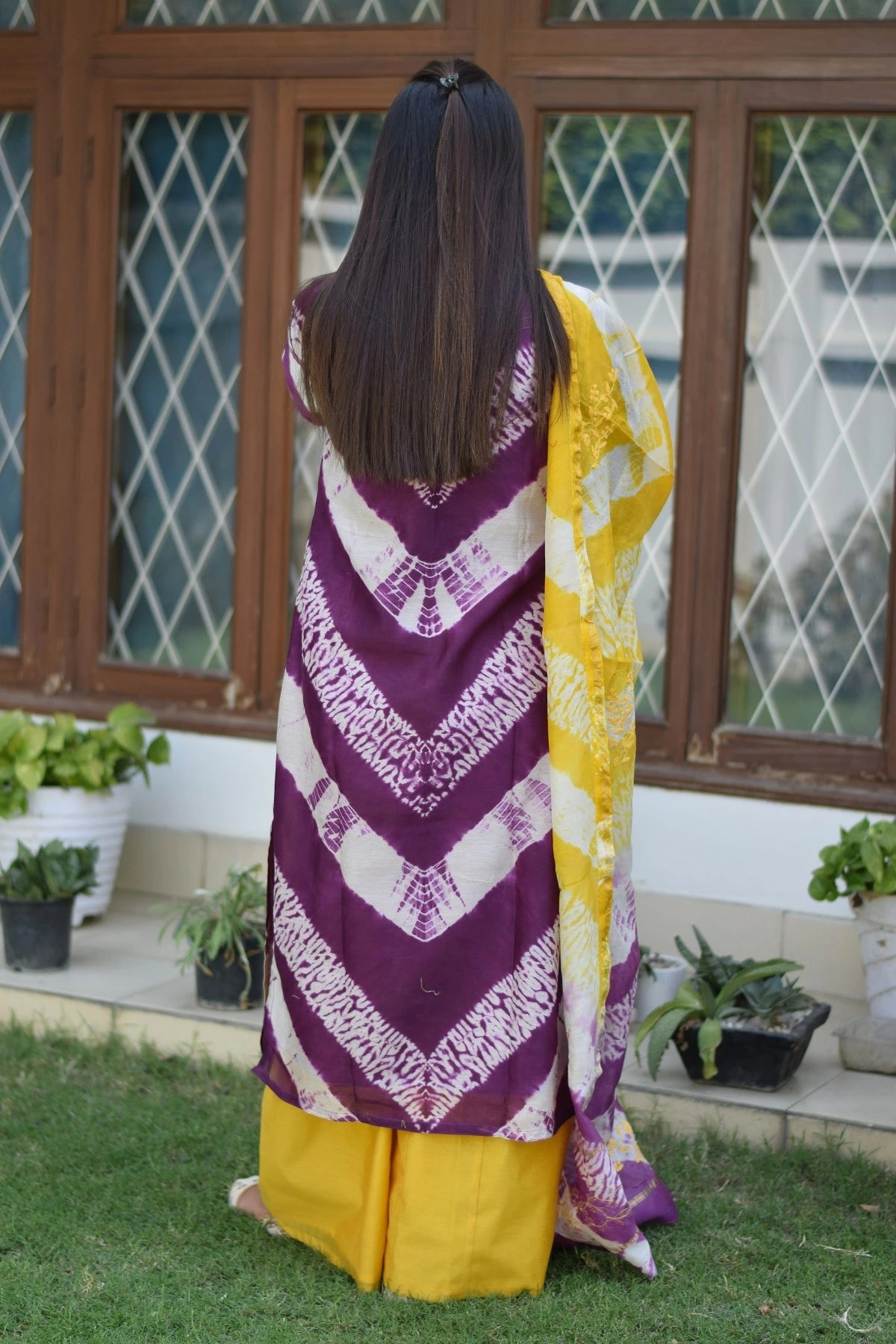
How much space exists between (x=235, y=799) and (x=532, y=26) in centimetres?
220

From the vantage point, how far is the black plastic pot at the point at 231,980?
3.74m

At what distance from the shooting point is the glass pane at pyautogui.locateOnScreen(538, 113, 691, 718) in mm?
4172

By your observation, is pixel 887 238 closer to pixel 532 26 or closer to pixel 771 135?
pixel 771 135

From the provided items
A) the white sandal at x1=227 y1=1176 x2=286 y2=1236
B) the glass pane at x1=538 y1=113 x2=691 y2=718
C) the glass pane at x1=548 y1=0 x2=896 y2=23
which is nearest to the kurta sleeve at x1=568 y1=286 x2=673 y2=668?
the white sandal at x1=227 y1=1176 x2=286 y2=1236

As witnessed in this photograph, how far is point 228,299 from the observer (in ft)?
15.2

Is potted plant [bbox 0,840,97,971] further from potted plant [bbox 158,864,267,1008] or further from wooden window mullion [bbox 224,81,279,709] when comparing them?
wooden window mullion [bbox 224,81,279,709]

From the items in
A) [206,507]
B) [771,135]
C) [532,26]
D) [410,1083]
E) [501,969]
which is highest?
[532,26]

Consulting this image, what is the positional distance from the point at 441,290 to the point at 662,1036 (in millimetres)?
1576

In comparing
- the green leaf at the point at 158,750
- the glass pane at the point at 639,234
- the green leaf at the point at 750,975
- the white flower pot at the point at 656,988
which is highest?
the glass pane at the point at 639,234

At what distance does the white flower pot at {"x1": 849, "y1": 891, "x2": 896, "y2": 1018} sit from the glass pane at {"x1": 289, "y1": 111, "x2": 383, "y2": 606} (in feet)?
6.06

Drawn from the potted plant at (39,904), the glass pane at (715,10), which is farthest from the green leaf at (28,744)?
the glass pane at (715,10)

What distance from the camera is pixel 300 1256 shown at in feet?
9.11

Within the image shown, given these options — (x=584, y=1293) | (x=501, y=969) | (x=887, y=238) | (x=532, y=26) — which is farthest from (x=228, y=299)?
(x=584, y=1293)

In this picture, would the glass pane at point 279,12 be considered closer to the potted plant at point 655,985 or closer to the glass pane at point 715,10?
the glass pane at point 715,10
